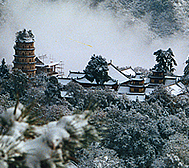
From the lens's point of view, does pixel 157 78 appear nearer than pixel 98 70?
No

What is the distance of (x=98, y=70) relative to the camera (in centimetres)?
3875

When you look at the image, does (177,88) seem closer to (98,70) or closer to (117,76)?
(117,76)

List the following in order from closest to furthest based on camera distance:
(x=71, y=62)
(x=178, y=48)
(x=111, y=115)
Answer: (x=111, y=115) → (x=71, y=62) → (x=178, y=48)

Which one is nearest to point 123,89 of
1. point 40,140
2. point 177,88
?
point 177,88

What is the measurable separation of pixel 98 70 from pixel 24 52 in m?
7.54

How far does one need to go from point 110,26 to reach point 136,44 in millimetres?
12605

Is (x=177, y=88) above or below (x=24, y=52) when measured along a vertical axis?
below

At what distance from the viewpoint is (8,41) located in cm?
11206

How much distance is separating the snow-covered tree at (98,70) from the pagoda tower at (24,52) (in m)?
5.89

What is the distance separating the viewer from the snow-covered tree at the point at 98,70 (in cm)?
3856

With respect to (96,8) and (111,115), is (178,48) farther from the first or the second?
(111,115)

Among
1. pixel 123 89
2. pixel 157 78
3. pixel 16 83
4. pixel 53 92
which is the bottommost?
pixel 53 92

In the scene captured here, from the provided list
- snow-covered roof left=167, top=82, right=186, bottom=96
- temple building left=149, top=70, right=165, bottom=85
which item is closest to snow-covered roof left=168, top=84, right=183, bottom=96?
snow-covered roof left=167, top=82, right=186, bottom=96

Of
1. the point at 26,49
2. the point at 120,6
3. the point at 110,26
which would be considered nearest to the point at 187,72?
the point at 26,49
